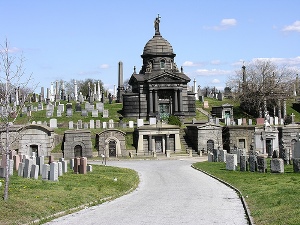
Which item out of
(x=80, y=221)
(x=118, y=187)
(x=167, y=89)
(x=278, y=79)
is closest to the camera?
(x=80, y=221)

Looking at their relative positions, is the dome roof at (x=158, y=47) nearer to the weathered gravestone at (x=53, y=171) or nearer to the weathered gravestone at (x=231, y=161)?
the weathered gravestone at (x=231, y=161)

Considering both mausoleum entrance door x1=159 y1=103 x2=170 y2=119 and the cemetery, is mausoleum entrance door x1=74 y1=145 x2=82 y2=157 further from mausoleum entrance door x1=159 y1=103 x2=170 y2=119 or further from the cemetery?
mausoleum entrance door x1=159 y1=103 x2=170 y2=119

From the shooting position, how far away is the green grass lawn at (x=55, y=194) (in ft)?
48.1

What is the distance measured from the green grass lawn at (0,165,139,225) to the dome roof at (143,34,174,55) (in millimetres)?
36959

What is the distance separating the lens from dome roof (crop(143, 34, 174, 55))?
60.8 metres

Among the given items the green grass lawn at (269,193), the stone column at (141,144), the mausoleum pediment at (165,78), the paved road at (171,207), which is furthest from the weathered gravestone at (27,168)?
the mausoleum pediment at (165,78)

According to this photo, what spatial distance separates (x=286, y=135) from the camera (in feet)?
146

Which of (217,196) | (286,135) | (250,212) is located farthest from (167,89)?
(250,212)

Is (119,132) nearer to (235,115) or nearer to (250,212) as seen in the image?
(235,115)

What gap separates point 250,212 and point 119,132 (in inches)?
1218

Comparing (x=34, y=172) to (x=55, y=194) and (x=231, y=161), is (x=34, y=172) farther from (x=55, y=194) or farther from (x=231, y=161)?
(x=231, y=161)

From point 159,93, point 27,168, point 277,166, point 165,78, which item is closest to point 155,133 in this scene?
point 165,78

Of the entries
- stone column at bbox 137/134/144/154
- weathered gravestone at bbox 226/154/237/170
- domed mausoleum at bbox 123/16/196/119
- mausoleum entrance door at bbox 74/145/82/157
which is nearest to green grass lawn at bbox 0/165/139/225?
weathered gravestone at bbox 226/154/237/170

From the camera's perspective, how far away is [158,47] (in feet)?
201
